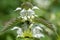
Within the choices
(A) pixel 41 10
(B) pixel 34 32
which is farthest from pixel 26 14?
(A) pixel 41 10

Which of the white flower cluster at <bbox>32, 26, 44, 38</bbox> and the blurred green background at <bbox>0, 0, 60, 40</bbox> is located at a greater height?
the blurred green background at <bbox>0, 0, 60, 40</bbox>

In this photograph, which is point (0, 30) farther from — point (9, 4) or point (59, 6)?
point (59, 6)

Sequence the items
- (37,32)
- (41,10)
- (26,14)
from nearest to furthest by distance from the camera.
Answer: (26,14), (37,32), (41,10)

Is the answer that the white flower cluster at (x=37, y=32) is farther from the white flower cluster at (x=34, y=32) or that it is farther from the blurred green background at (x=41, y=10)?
the blurred green background at (x=41, y=10)

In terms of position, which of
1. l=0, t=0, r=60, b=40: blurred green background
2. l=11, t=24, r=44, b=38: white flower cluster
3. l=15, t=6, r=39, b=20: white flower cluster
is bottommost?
l=11, t=24, r=44, b=38: white flower cluster

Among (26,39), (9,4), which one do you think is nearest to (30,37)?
(26,39)

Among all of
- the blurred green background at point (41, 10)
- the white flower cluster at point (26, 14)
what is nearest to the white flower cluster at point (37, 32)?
the white flower cluster at point (26, 14)

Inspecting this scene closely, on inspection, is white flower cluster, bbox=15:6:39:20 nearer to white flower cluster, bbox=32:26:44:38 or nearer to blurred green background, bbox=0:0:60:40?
white flower cluster, bbox=32:26:44:38

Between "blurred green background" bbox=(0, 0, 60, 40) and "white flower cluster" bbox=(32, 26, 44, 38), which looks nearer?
"white flower cluster" bbox=(32, 26, 44, 38)

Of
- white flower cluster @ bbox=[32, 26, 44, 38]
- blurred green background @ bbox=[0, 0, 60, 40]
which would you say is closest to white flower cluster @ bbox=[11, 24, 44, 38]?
white flower cluster @ bbox=[32, 26, 44, 38]

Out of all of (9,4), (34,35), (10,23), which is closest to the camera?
(10,23)

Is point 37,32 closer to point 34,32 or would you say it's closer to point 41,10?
point 34,32
